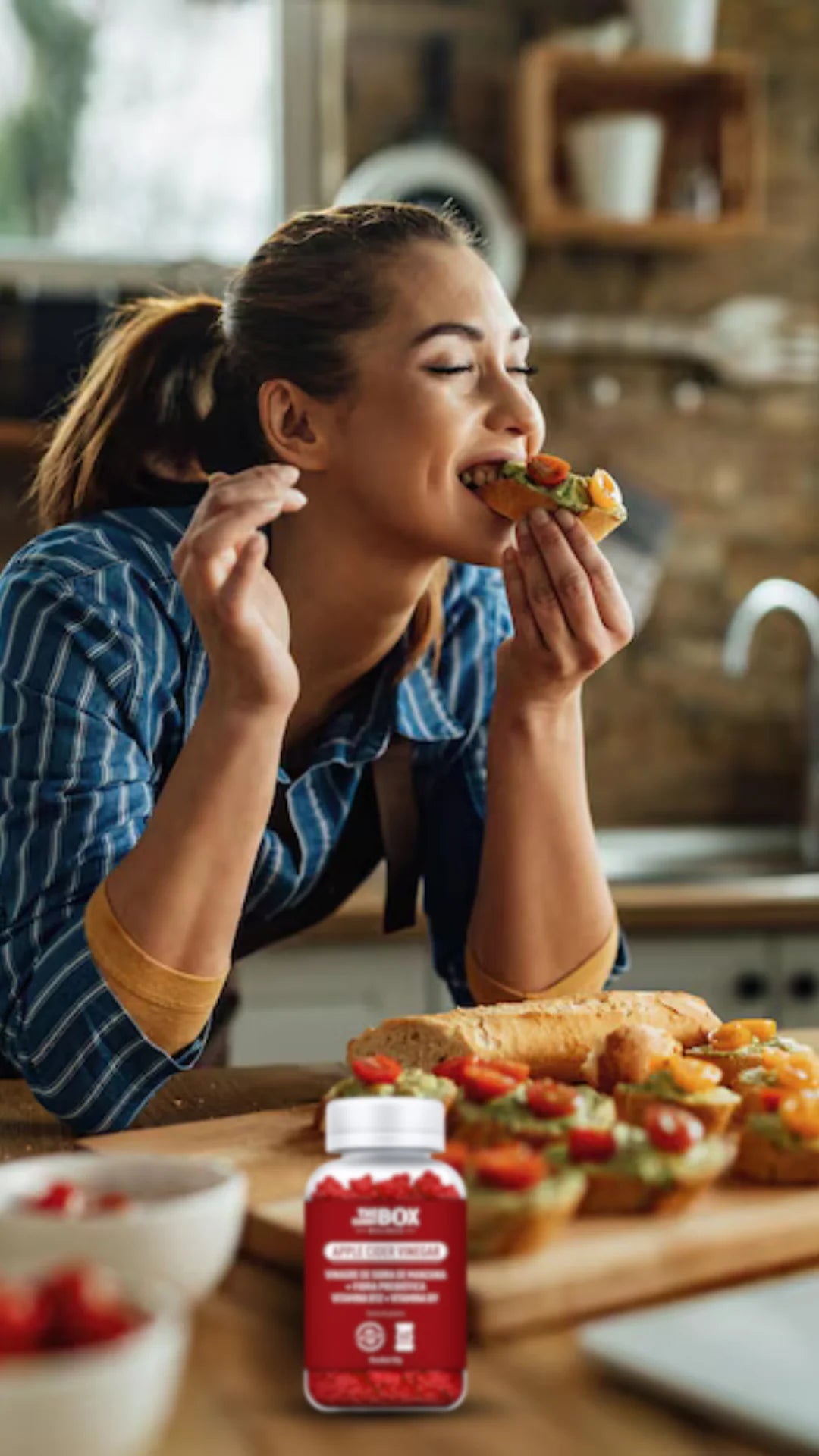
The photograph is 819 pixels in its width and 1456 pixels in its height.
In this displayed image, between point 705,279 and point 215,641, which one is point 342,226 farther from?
point 705,279

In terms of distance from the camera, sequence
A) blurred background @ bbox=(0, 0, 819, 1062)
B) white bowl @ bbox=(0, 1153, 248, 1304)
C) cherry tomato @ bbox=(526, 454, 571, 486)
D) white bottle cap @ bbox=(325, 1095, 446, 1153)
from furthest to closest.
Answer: blurred background @ bbox=(0, 0, 819, 1062)
cherry tomato @ bbox=(526, 454, 571, 486)
white bottle cap @ bbox=(325, 1095, 446, 1153)
white bowl @ bbox=(0, 1153, 248, 1304)

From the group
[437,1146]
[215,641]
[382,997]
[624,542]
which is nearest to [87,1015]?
[215,641]

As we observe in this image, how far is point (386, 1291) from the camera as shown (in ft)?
2.72

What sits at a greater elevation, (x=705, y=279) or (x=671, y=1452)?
(x=705, y=279)

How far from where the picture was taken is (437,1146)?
3.00 feet

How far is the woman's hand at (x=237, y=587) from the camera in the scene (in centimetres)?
138

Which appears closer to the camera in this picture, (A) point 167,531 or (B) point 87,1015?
(B) point 87,1015

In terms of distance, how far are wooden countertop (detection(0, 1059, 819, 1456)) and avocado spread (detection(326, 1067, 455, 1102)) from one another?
0.19 m

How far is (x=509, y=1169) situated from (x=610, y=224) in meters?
2.97

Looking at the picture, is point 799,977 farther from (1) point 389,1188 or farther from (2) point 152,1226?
(2) point 152,1226

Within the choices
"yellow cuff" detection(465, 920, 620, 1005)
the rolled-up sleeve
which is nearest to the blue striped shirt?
the rolled-up sleeve

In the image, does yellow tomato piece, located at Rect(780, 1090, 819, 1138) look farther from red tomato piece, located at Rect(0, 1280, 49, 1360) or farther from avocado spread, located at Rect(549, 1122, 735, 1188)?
red tomato piece, located at Rect(0, 1280, 49, 1360)

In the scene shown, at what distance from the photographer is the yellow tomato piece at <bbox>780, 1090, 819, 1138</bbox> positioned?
3.73 ft

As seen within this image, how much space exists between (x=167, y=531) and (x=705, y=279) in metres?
2.51
